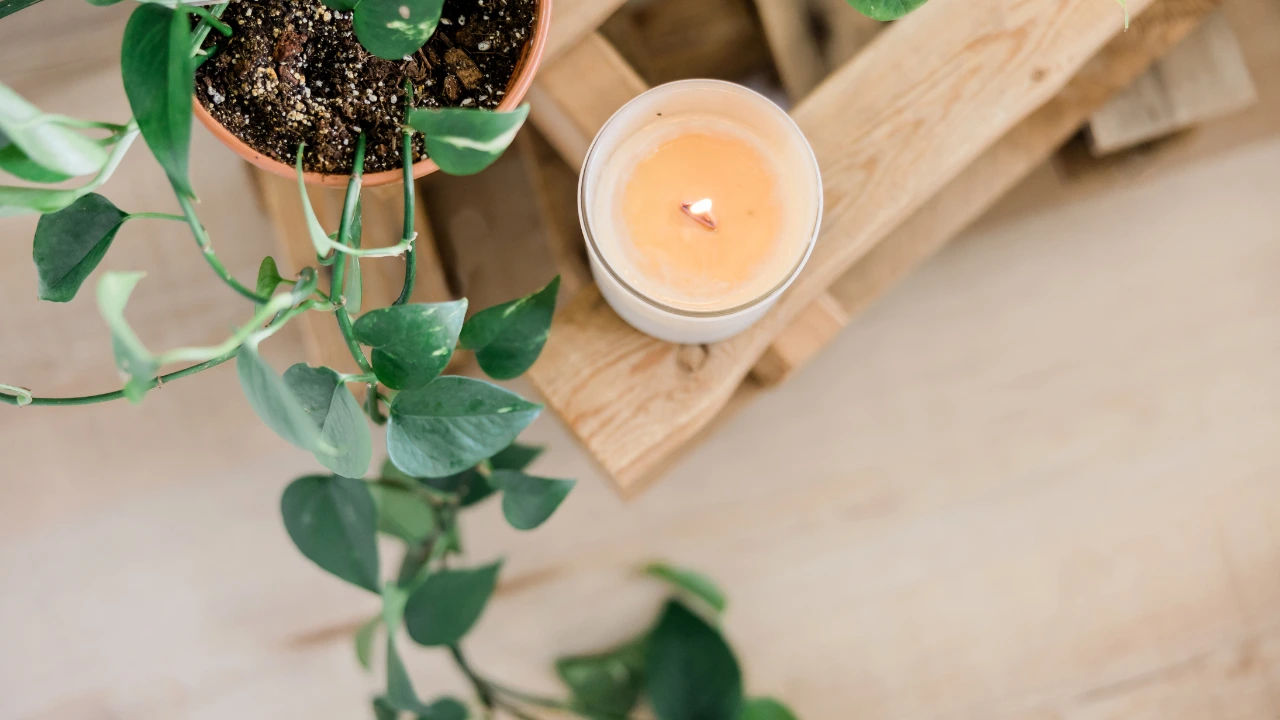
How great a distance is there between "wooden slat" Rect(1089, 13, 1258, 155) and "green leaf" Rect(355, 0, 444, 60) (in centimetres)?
67

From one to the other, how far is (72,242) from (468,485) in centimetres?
34

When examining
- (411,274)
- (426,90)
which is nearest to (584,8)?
(426,90)

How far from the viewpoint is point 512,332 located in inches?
21.2

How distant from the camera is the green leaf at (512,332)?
0.53 metres

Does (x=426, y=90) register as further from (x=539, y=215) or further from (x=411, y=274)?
(x=539, y=215)

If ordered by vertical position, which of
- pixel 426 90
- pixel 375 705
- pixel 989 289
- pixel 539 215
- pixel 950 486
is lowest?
pixel 950 486

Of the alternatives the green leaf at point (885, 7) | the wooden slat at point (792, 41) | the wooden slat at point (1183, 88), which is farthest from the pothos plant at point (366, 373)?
the wooden slat at point (1183, 88)

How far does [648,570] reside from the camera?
3.00 feet

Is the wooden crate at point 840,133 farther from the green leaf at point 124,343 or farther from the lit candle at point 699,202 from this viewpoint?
the green leaf at point 124,343

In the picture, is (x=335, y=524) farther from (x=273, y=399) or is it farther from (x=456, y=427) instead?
(x=273, y=399)

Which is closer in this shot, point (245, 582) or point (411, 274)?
point (411, 274)

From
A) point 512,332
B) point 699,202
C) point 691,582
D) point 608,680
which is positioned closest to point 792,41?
point 699,202

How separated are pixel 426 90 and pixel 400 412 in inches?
7.8

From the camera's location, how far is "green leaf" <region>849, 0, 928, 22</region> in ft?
1.44
